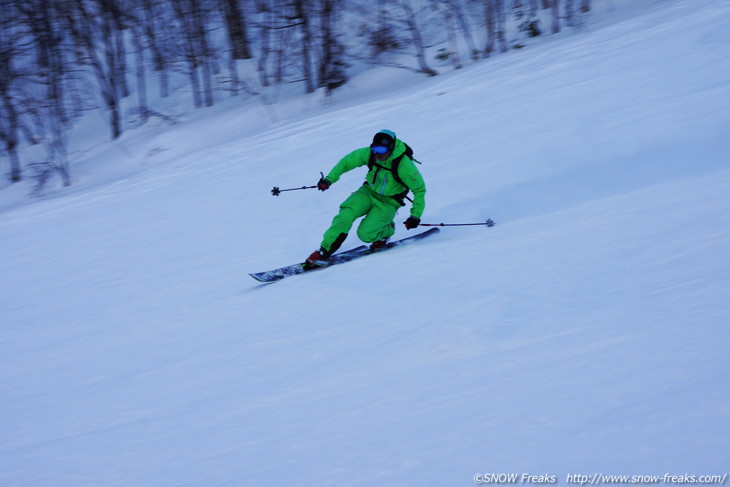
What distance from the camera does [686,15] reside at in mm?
11312

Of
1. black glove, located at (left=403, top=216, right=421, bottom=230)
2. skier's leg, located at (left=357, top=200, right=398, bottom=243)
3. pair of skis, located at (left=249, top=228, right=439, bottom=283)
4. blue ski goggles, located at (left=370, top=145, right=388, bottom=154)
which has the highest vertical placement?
blue ski goggles, located at (left=370, top=145, right=388, bottom=154)

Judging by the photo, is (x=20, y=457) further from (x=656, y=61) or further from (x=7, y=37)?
(x=7, y=37)

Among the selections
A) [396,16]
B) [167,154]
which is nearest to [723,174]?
[167,154]

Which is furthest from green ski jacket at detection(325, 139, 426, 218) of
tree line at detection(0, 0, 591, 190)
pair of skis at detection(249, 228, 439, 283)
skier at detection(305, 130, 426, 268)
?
tree line at detection(0, 0, 591, 190)

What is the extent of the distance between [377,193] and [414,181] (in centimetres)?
44

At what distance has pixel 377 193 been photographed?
6.37 m

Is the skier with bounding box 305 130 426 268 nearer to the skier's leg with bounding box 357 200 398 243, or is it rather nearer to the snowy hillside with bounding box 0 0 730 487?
the skier's leg with bounding box 357 200 398 243

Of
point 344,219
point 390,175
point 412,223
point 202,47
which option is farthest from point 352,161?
point 202,47

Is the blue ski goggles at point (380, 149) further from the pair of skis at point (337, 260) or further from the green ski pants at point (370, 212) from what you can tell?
the pair of skis at point (337, 260)

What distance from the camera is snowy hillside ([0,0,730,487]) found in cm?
271

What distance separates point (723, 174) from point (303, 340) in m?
4.17

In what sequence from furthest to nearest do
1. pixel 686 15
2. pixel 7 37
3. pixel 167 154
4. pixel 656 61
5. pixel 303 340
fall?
pixel 7 37, pixel 167 154, pixel 686 15, pixel 656 61, pixel 303 340

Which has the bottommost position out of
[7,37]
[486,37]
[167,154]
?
[167,154]

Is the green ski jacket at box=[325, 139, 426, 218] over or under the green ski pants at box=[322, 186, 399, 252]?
over
